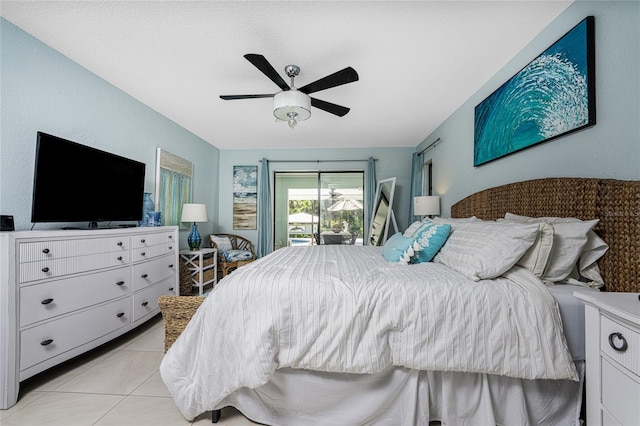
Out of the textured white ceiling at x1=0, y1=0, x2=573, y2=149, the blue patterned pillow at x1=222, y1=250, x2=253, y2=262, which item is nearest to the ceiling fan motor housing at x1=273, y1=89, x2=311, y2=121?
the textured white ceiling at x1=0, y1=0, x2=573, y2=149

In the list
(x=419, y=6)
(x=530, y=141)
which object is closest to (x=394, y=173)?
(x=530, y=141)

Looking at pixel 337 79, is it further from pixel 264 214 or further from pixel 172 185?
pixel 264 214

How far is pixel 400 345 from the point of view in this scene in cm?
125

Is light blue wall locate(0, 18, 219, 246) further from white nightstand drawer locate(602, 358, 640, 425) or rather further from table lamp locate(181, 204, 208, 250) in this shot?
white nightstand drawer locate(602, 358, 640, 425)

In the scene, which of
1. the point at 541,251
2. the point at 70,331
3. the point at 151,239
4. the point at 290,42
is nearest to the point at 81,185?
the point at 151,239

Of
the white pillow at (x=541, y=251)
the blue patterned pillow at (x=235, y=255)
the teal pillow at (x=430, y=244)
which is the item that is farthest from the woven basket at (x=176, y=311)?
the blue patterned pillow at (x=235, y=255)

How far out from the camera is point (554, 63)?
180 centimetres

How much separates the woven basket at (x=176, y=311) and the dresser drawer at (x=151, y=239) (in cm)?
92

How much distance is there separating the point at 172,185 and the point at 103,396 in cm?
275

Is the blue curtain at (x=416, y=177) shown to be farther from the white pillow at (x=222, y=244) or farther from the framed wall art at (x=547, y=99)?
the white pillow at (x=222, y=244)

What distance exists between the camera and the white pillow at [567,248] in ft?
4.53

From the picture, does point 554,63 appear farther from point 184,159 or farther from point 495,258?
point 184,159

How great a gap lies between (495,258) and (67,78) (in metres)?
3.53

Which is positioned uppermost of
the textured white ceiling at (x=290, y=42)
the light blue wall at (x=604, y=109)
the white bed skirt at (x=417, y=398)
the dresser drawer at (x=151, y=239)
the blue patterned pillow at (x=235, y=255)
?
the textured white ceiling at (x=290, y=42)
